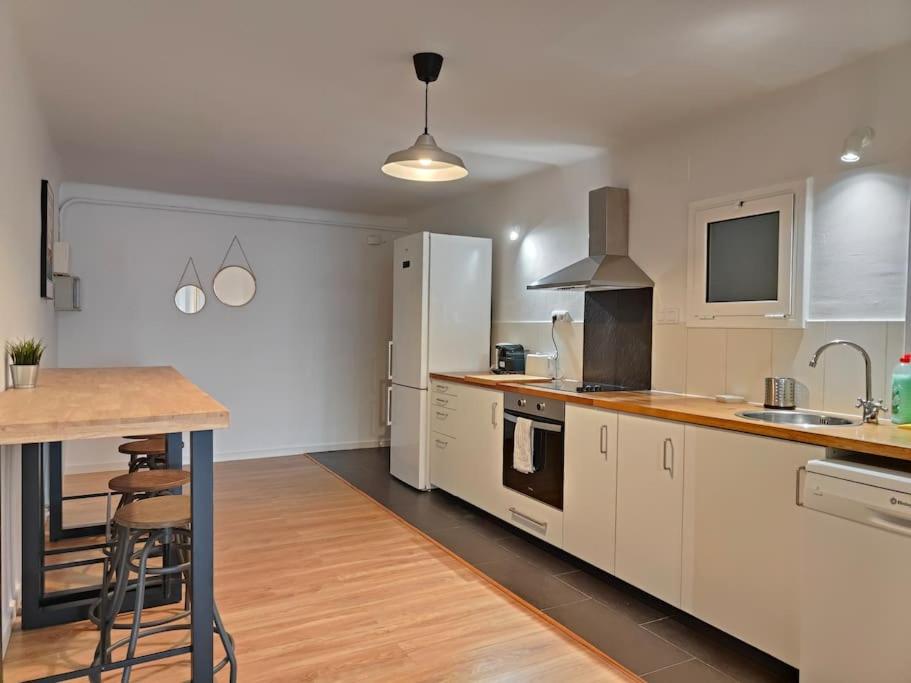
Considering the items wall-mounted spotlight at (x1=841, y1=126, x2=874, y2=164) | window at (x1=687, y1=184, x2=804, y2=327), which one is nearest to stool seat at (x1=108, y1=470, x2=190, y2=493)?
window at (x1=687, y1=184, x2=804, y2=327)

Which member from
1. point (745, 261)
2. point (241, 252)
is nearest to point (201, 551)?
point (745, 261)

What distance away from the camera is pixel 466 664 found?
229cm

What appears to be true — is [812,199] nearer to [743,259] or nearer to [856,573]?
[743,259]

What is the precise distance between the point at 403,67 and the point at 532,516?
2.38 m

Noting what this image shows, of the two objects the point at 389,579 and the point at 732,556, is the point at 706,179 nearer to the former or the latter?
the point at 732,556

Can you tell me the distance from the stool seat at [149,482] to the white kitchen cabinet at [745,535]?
79.4 inches

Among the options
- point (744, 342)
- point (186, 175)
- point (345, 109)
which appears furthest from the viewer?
point (186, 175)

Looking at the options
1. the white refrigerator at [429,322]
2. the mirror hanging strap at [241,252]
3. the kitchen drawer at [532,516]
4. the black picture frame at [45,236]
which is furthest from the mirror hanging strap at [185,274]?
the kitchen drawer at [532,516]

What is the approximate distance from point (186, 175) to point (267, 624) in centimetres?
342

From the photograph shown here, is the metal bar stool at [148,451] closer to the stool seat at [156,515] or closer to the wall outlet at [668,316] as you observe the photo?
the stool seat at [156,515]

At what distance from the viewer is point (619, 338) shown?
3754 mm

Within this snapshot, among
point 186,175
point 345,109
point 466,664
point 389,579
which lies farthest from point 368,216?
point 466,664

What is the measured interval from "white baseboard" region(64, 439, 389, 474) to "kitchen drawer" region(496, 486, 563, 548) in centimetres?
276

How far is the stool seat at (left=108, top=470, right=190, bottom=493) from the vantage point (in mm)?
2461
